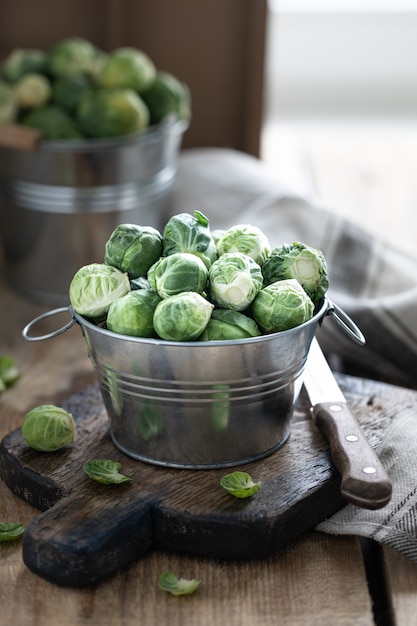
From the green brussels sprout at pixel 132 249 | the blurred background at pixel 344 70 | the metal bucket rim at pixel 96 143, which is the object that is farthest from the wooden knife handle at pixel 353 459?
the blurred background at pixel 344 70

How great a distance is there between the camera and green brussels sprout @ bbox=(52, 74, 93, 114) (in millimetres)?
2016

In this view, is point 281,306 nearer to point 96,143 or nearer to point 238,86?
point 96,143

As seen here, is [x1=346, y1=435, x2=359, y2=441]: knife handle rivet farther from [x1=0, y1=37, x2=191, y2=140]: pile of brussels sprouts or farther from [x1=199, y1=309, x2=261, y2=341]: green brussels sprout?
[x1=0, y1=37, x2=191, y2=140]: pile of brussels sprouts

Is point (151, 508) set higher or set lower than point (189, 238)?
lower

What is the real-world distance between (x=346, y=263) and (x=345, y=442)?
0.78 metres

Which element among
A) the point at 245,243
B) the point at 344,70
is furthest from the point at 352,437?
the point at 344,70

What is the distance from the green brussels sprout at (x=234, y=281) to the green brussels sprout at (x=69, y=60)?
105 centimetres

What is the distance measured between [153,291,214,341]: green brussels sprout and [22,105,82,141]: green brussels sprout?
896mm

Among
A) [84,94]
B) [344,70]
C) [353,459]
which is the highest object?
[84,94]

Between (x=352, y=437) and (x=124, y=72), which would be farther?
(x=124, y=72)

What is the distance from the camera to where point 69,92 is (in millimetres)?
2018

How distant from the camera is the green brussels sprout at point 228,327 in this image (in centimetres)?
118

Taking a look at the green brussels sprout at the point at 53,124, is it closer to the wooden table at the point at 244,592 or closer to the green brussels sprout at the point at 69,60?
the green brussels sprout at the point at 69,60

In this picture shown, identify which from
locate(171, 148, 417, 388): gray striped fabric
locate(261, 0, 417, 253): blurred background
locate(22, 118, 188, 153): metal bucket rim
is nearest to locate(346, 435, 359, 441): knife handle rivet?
locate(171, 148, 417, 388): gray striped fabric
